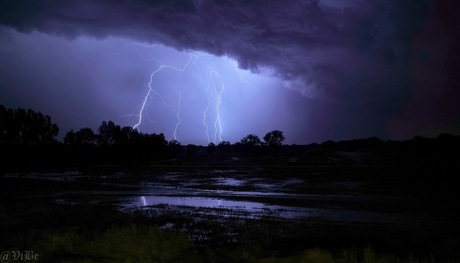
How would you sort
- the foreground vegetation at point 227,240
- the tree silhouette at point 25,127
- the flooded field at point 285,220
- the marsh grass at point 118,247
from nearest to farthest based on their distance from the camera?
the marsh grass at point 118,247 → the foreground vegetation at point 227,240 → the flooded field at point 285,220 → the tree silhouette at point 25,127

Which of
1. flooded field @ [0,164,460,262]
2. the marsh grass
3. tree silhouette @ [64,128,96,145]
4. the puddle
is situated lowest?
the puddle

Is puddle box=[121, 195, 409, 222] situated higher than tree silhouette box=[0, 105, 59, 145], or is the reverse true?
tree silhouette box=[0, 105, 59, 145]

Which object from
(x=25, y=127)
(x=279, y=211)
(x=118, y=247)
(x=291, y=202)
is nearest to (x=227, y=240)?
(x=118, y=247)

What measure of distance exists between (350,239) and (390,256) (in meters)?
3.36

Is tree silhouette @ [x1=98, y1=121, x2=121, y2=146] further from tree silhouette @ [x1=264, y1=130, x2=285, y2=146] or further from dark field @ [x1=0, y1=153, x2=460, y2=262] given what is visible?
dark field @ [x1=0, y1=153, x2=460, y2=262]

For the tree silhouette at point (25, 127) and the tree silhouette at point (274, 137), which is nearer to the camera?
the tree silhouette at point (25, 127)

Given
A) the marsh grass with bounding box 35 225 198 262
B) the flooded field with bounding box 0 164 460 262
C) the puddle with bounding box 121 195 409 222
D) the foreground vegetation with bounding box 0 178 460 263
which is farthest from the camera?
the puddle with bounding box 121 195 409 222

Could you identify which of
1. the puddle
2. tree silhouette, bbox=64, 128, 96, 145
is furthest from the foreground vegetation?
tree silhouette, bbox=64, 128, 96, 145

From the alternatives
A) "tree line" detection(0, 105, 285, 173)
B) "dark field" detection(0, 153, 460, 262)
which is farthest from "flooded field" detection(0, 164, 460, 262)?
"tree line" detection(0, 105, 285, 173)

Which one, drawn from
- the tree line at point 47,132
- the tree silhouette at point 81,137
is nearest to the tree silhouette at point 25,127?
the tree line at point 47,132

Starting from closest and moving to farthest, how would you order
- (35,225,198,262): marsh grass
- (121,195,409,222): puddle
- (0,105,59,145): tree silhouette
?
(35,225,198,262): marsh grass → (121,195,409,222): puddle → (0,105,59,145): tree silhouette

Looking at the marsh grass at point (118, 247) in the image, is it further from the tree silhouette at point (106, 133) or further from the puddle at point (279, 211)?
the tree silhouette at point (106, 133)

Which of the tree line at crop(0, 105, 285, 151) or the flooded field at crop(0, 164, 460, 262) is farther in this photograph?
the tree line at crop(0, 105, 285, 151)

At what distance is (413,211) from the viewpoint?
24.6 meters
